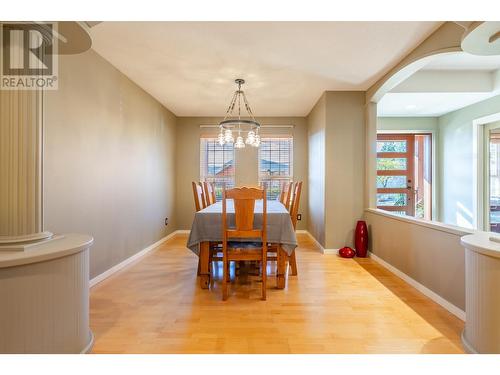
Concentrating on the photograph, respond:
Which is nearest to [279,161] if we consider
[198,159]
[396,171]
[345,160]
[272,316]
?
[198,159]

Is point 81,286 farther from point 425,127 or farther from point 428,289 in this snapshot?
point 425,127

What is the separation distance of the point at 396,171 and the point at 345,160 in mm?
2195

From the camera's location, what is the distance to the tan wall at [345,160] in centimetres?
405

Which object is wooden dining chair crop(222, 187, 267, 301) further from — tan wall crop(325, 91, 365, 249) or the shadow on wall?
the shadow on wall

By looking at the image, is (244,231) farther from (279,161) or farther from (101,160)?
(279,161)

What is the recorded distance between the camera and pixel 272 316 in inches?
83.3

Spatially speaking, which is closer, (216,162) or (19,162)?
(19,162)

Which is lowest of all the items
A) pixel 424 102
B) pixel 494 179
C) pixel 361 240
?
pixel 361 240

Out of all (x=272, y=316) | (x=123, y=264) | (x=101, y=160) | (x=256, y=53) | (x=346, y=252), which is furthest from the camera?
(x=346, y=252)

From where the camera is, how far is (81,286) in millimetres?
1568

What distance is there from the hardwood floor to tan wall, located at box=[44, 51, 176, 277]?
0.64m

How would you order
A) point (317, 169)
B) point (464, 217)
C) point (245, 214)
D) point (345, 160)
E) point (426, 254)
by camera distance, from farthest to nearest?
point (464, 217), point (317, 169), point (345, 160), point (426, 254), point (245, 214)
